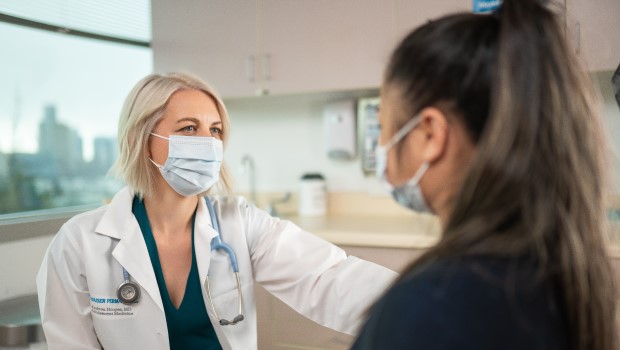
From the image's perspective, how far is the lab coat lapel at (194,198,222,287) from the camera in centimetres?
141

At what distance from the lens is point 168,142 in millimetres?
1505

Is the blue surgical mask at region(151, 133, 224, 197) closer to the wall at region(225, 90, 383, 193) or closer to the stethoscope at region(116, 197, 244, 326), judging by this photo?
the stethoscope at region(116, 197, 244, 326)

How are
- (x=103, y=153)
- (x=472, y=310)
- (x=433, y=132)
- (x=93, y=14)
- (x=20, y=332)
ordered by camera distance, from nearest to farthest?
(x=472, y=310) → (x=433, y=132) → (x=20, y=332) → (x=93, y=14) → (x=103, y=153)

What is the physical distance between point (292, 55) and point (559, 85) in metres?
2.06

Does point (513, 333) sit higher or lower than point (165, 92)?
lower

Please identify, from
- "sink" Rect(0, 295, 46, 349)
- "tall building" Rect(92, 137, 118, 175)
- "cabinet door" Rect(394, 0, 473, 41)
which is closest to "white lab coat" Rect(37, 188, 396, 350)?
"sink" Rect(0, 295, 46, 349)

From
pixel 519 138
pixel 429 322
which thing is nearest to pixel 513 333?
pixel 429 322

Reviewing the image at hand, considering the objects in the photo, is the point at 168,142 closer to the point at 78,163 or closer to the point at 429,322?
the point at 429,322

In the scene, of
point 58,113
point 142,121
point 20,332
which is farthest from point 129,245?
point 58,113

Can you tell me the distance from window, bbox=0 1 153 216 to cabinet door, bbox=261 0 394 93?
0.86 metres

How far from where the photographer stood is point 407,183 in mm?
774

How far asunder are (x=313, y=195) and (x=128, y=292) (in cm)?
157

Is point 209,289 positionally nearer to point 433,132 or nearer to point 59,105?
point 433,132

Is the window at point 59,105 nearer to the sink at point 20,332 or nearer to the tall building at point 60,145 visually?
the tall building at point 60,145
